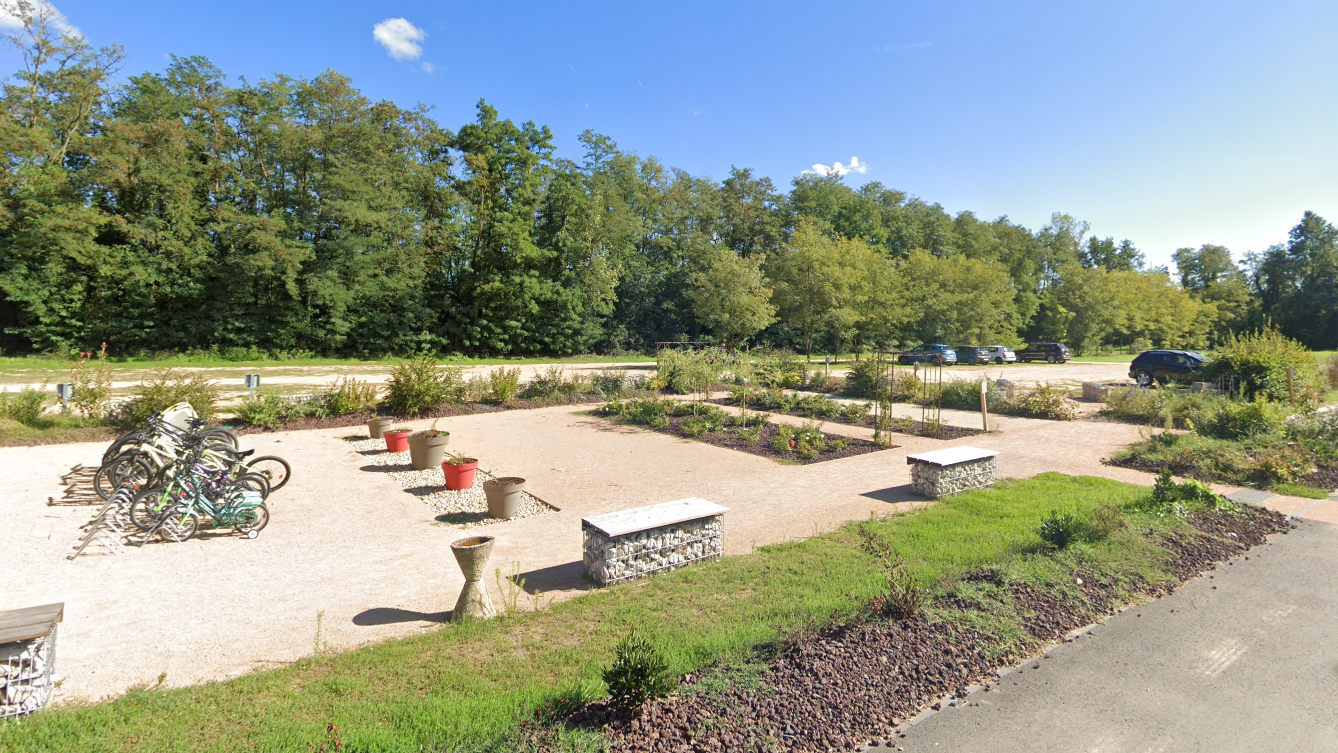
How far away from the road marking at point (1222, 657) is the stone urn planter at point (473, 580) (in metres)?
4.71

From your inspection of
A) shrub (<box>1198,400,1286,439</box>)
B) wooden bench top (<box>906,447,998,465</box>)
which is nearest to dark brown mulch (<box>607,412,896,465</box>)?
wooden bench top (<box>906,447,998,465</box>)

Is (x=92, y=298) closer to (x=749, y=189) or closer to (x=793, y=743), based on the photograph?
(x=793, y=743)

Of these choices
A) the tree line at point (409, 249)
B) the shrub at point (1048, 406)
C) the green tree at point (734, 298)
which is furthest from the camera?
the green tree at point (734, 298)

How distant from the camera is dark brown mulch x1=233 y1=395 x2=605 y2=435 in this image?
12570 millimetres

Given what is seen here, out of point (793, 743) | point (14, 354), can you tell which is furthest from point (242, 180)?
point (793, 743)

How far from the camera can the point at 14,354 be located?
26047 millimetres

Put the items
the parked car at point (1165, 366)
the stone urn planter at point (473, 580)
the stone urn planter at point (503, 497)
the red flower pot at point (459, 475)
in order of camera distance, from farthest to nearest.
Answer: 1. the parked car at point (1165, 366)
2. the red flower pot at point (459, 475)
3. the stone urn planter at point (503, 497)
4. the stone urn planter at point (473, 580)

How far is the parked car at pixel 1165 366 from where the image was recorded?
19.2 meters

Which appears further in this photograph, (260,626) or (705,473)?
(705,473)

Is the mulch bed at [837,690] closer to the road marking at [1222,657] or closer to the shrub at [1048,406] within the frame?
the road marking at [1222,657]

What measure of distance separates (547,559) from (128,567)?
145 inches

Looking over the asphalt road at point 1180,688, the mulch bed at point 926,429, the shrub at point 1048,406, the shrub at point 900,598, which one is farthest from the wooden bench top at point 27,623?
the shrub at point 1048,406

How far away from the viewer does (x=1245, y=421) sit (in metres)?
10.4

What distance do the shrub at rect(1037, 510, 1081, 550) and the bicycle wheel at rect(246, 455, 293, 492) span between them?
326 inches
